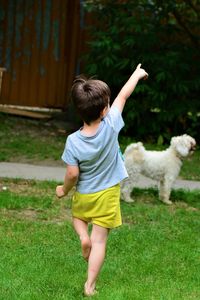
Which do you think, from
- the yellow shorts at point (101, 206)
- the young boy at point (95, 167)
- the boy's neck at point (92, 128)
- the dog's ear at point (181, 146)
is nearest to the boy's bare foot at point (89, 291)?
the young boy at point (95, 167)

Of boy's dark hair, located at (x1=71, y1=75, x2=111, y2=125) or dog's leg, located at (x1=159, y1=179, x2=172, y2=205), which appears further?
dog's leg, located at (x1=159, y1=179, x2=172, y2=205)

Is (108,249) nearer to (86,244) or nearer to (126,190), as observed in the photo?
(86,244)

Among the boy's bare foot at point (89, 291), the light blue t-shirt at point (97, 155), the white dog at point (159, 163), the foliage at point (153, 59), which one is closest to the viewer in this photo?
the light blue t-shirt at point (97, 155)

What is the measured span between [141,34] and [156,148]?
2.23 meters

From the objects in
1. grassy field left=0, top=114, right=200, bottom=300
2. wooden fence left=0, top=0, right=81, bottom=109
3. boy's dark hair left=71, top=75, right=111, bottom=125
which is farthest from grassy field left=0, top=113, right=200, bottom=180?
boy's dark hair left=71, top=75, right=111, bottom=125

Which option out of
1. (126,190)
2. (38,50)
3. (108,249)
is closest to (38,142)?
(38,50)

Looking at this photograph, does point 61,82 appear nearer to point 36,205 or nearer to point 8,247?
point 36,205

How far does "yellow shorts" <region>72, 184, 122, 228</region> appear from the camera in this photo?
15.3ft

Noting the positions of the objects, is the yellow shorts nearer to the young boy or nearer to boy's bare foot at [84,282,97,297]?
the young boy

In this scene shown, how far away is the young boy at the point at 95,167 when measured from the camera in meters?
4.56

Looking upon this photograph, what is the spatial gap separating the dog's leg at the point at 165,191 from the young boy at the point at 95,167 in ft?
11.4

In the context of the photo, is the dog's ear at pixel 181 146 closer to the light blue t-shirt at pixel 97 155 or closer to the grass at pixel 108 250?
the grass at pixel 108 250

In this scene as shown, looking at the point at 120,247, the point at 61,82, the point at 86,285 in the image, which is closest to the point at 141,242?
the point at 120,247

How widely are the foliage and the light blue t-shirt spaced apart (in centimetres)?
745
